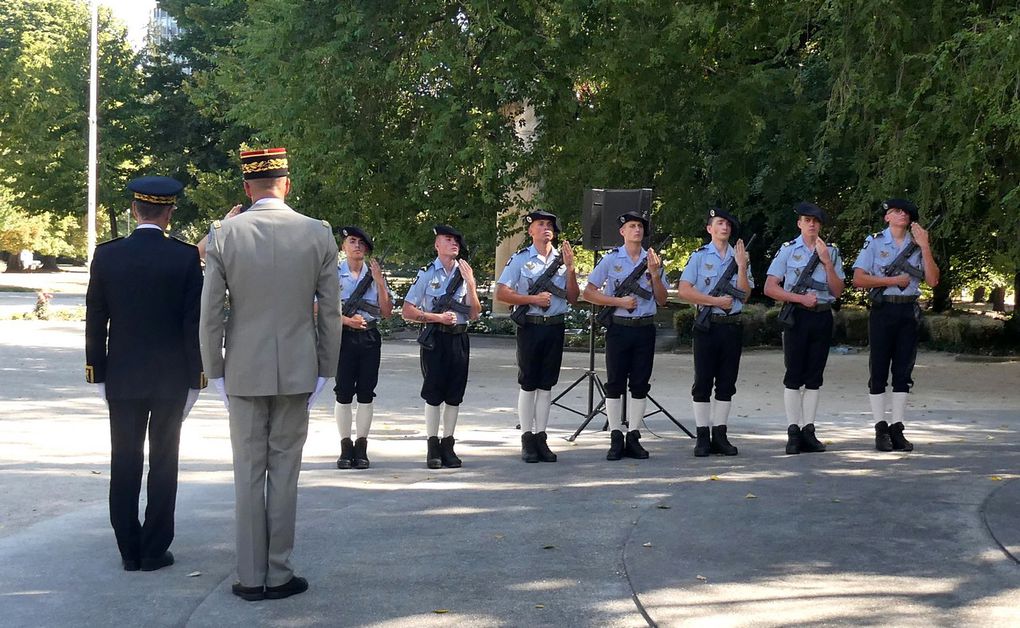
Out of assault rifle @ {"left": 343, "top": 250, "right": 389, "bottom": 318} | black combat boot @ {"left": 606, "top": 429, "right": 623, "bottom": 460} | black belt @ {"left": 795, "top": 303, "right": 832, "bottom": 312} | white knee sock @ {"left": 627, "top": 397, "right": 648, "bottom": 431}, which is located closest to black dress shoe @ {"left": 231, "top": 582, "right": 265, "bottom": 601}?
assault rifle @ {"left": 343, "top": 250, "right": 389, "bottom": 318}

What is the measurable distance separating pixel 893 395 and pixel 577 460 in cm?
281

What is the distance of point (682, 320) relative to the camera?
93.0ft

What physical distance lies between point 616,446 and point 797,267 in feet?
7.04

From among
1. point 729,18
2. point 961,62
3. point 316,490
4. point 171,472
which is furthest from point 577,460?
point 729,18

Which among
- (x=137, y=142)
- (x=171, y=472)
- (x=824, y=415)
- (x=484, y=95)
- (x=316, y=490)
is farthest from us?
(x=137, y=142)

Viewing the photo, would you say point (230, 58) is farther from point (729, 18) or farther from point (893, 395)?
point (893, 395)

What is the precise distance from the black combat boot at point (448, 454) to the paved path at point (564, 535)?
11 centimetres

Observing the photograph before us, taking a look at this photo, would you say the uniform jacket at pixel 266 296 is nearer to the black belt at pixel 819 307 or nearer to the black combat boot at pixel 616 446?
the black combat boot at pixel 616 446

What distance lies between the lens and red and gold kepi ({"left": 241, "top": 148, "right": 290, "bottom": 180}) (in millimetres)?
6402

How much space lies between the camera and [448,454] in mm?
10562

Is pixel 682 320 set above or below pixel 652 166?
below

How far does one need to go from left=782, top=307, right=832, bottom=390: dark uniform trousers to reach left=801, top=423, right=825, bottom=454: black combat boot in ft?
1.20

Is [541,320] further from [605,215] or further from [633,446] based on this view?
[605,215]

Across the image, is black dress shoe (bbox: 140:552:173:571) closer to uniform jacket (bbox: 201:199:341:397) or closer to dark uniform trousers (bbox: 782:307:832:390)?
uniform jacket (bbox: 201:199:341:397)
